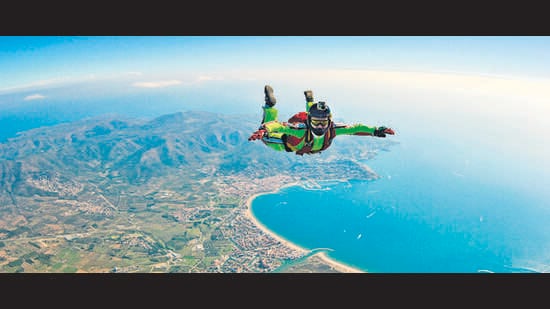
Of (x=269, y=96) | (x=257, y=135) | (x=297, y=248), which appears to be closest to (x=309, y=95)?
(x=269, y=96)

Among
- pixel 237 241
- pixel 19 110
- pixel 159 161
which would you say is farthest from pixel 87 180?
pixel 19 110

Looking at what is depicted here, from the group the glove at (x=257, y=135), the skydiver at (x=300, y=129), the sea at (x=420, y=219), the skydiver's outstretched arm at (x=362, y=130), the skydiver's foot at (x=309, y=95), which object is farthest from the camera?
the sea at (x=420, y=219)

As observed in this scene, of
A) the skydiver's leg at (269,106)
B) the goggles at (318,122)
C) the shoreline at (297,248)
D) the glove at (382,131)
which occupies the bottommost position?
the shoreline at (297,248)

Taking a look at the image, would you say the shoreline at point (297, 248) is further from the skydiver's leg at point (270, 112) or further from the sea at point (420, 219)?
the skydiver's leg at point (270, 112)

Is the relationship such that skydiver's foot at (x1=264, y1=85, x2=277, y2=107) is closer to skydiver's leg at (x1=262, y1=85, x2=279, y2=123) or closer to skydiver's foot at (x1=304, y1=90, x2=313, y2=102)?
skydiver's leg at (x1=262, y1=85, x2=279, y2=123)

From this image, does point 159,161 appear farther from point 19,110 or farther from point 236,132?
point 19,110

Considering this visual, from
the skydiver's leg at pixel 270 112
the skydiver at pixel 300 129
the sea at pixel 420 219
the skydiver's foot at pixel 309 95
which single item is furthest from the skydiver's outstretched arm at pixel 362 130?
the sea at pixel 420 219
